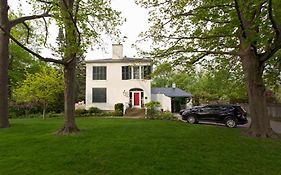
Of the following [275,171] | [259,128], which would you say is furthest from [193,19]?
[275,171]

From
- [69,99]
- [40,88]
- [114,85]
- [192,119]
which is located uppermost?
[114,85]

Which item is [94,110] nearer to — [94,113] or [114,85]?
[94,113]

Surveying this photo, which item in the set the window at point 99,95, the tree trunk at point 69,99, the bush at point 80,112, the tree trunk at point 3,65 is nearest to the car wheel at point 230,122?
the tree trunk at point 69,99

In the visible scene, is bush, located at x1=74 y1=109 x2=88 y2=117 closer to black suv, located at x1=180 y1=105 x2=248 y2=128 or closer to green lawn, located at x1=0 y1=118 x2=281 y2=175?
black suv, located at x1=180 y1=105 x2=248 y2=128

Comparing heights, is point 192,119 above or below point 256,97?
below

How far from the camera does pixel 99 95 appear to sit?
30.2 meters

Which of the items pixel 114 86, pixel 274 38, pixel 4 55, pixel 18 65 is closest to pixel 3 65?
pixel 4 55

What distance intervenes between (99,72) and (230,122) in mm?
16921

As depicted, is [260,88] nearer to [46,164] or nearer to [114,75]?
[46,164]

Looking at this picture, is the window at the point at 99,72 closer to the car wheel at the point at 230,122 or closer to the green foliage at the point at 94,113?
the green foliage at the point at 94,113

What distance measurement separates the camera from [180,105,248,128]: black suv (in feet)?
58.2

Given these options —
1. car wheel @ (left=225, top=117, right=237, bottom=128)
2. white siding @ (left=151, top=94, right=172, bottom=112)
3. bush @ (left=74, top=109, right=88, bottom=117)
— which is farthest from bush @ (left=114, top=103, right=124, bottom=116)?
car wheel @ (left=225, top=117, right=237, bottom=128)

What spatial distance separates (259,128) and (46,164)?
8947 millimetres

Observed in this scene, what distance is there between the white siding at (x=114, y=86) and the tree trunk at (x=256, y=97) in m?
18.1
